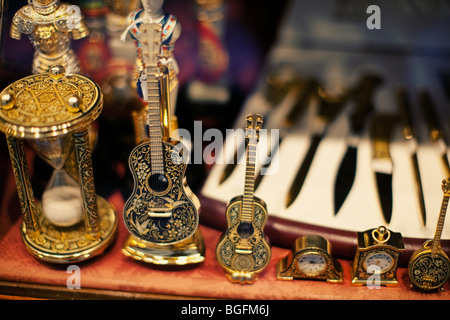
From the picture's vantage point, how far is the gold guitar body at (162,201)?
115 cm

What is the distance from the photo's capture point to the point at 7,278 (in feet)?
4.16

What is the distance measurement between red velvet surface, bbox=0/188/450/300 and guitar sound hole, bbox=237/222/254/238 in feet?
0.48

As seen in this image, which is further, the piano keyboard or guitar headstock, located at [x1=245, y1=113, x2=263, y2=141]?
the piano keyboard

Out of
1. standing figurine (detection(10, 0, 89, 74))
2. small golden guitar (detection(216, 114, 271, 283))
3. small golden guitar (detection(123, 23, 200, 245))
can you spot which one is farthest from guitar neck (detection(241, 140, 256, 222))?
standing figurine (detection(10, 0, 89, 74))

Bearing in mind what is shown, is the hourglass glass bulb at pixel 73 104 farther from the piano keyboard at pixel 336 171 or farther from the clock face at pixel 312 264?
the clock face at pixel 312 264

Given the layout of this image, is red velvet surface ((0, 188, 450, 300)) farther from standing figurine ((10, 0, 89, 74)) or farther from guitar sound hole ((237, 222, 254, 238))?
standing figurine ((10, 0, 89, 74))

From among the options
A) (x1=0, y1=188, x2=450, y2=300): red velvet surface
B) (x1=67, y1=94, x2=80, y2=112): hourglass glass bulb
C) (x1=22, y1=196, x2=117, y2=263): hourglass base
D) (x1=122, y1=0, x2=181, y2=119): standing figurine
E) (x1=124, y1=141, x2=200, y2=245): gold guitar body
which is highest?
(x1=122, y1=0, x2=181, y2=119): standing figurine

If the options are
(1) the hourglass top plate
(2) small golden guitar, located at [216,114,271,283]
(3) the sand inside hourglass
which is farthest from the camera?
(3) the sand inside hourglass

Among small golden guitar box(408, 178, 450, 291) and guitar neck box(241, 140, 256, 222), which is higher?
guitar neck box(241, 140, 256, 222)

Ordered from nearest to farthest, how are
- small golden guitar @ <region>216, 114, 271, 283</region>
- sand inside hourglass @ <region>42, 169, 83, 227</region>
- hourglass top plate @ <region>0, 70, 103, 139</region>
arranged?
hourglass top plate @ <region>0, 70, 103, 139</region>
small golden guitar @ <region>216, 114, 271, 283</region>
sand inside hourglass @ <region>42, 169, 83, 227</region>

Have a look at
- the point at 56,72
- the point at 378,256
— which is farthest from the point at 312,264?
the point at 56,72

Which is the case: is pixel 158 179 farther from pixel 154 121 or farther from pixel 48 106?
pixel 48 106

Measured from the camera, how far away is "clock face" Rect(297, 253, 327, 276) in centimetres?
120

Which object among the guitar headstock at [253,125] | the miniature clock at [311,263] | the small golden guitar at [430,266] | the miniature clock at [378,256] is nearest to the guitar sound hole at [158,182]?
the guitar headstock at [253,125]
